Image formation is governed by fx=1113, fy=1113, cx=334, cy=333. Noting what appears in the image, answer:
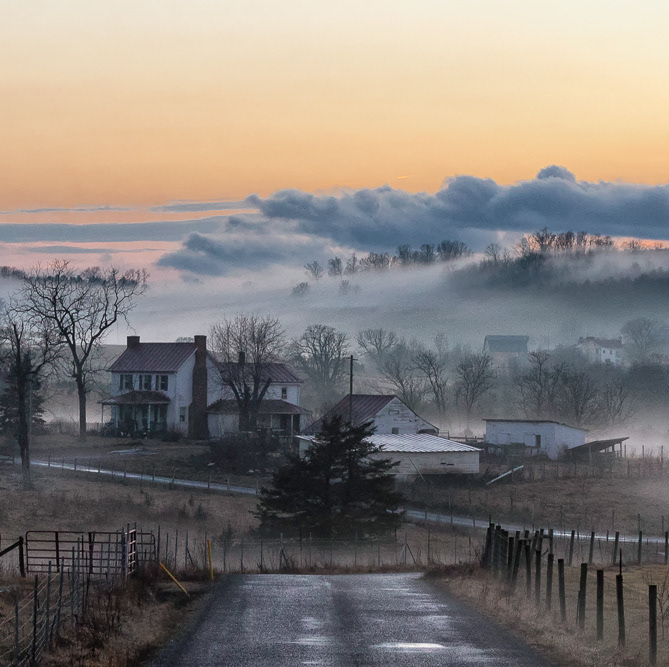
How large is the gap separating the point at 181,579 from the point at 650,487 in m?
50.7

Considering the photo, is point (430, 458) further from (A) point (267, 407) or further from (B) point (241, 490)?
(A) point (267, 407)

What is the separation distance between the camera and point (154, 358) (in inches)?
4141

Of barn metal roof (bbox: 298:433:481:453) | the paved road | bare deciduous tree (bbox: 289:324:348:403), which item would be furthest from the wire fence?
bare deciduous tree (bbox: 289:324:348:403)

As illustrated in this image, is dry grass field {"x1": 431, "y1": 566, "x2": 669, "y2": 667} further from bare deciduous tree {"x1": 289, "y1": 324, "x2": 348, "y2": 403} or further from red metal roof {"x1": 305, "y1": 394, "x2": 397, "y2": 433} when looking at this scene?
bare deciduous tree {"x1": 289, "y1": 324, "x2": 348, "y2": 403}

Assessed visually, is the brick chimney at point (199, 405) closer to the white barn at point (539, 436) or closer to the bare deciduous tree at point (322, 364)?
the white barn at point (539, 436)

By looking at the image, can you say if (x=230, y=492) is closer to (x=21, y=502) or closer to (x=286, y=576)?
(x=21, y=502)

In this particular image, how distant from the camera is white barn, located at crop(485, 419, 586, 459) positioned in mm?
91562

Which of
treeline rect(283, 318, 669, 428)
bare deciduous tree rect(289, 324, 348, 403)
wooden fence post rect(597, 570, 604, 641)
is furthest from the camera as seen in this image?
bare deciduous tree rect(289, 324, 348, 403)

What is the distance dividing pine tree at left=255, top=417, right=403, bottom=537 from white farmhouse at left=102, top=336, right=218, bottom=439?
5073 cm

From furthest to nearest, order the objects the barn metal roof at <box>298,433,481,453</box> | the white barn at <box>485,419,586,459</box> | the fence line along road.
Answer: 1. the white barn at <box>485,419,586,459</box>
2. the barn metal roof at <box>298,433,481,453</box>
3. the fence line along road

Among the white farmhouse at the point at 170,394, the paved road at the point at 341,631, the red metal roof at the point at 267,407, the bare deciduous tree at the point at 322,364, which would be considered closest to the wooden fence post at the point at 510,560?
the paved road at the point at 341,631

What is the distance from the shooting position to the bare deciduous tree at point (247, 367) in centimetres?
9991

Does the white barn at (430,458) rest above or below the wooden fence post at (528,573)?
below

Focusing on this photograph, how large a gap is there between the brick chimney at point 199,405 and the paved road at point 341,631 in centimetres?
7151
